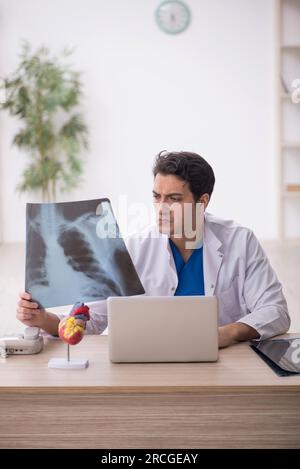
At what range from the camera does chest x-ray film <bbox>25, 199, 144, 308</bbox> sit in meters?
1.75

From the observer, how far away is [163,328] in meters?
1.60

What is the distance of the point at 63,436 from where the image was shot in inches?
59.4

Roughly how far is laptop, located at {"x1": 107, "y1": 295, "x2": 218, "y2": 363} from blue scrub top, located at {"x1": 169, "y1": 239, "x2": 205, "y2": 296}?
0.51m

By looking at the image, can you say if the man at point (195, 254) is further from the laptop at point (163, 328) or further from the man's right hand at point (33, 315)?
the laptop at point (163, 328)

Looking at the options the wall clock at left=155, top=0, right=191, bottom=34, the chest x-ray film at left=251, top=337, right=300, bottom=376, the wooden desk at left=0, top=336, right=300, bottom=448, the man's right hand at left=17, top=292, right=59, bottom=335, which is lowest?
the wooden desk at left=0, top=336, right=300, bottom=448

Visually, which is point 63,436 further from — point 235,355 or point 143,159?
point 143,159

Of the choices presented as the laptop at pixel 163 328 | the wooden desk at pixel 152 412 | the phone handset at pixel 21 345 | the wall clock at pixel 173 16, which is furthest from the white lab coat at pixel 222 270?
the wall clock at pixel 173 16

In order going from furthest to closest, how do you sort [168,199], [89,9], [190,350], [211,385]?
1. [89,9]
2. [168,199]
3. [190,350]
4. [211,385]

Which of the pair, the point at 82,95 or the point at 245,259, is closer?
the point at 245,259

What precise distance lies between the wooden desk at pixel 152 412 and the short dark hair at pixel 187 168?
0.72 m

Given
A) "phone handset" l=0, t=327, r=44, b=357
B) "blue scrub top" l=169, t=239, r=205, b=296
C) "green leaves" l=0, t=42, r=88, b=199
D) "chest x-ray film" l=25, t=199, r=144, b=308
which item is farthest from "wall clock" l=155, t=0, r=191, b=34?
"phone handset" l=0, t=327, r=44, b=357

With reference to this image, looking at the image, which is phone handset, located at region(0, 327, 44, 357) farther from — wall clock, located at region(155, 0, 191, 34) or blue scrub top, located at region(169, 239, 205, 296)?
wall clock, located at region(155, 0, 191, 34)

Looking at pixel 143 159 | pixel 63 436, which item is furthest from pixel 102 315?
pixel 143 159

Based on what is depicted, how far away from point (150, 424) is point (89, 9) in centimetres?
691
